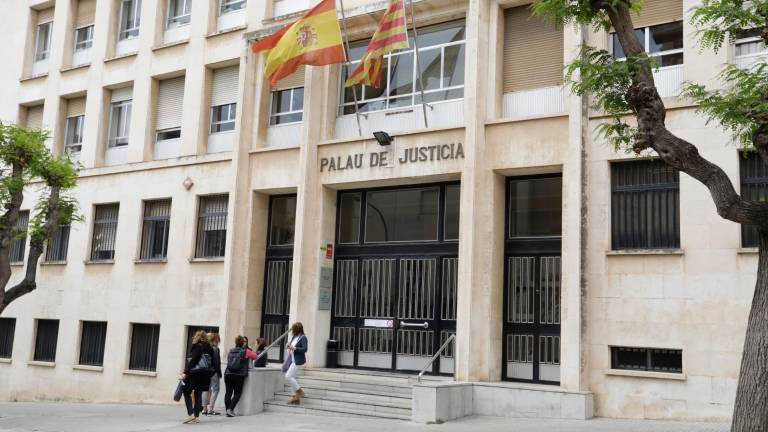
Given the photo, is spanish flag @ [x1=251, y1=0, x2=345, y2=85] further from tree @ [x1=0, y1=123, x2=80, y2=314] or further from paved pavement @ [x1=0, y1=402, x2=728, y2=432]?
paved pavement @ [x1=0, y1=402, x2=728, y2=432]

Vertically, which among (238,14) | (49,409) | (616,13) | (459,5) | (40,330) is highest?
(238,14)

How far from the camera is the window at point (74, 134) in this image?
24.6 metres

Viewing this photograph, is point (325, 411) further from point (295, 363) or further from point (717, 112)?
point (717, 112)

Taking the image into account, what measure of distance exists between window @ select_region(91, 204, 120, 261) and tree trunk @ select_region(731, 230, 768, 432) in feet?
59.8

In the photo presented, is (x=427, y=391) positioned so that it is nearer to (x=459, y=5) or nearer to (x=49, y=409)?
(x=459, y=5)

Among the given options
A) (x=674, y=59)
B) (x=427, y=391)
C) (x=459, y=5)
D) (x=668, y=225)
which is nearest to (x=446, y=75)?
(x=459, y=5)

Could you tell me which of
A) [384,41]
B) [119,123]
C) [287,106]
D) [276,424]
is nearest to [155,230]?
[119,123]

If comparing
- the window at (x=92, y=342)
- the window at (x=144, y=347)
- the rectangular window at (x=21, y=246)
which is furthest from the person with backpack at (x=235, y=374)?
the rectangular window at (x=21, y=246)

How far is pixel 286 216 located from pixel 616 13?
11803 millimetres

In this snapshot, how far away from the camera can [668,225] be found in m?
14.3

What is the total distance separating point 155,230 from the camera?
71.4 ft

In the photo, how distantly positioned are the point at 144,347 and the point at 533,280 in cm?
1116

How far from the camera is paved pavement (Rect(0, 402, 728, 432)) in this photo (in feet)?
42.4

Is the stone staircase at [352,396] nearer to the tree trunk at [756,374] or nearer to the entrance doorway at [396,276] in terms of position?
the entrance doorway at [396,276]
